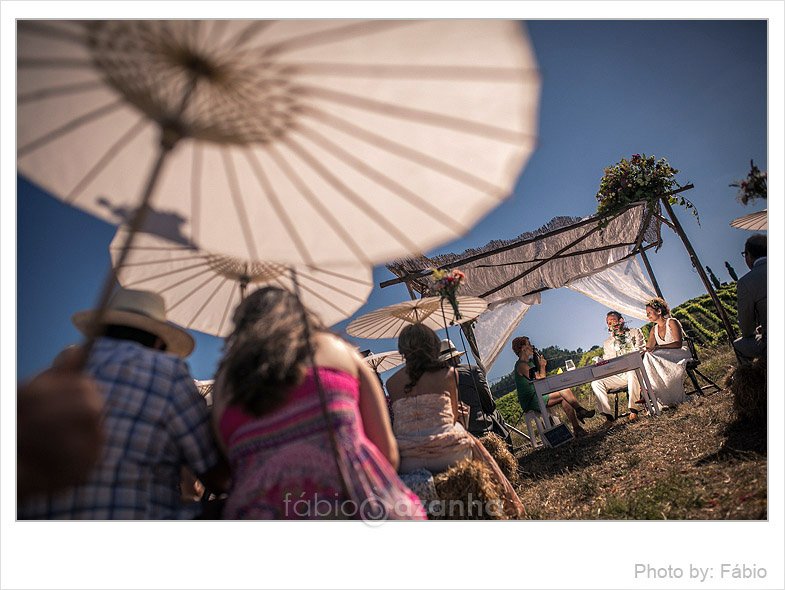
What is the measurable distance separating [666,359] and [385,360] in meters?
4.44

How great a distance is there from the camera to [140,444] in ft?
4.39

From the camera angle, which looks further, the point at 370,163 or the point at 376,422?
the point at 376,422

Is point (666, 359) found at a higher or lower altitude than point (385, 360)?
lower

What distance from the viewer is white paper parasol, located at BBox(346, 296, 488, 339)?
469 centimetres

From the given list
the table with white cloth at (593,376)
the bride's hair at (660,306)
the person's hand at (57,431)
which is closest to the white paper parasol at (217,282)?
the person's hand at (57,431)

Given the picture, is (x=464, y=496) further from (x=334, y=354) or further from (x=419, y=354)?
(x=334, y=354)

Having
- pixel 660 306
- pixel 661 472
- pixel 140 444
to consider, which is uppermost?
pixel 660 306

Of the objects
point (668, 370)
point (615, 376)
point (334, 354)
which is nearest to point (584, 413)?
point (615, 376)

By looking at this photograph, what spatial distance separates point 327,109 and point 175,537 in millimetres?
1733

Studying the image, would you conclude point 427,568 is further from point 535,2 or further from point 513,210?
point 513,210

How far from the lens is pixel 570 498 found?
2861mm

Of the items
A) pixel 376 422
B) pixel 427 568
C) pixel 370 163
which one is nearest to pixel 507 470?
pixel 427 568

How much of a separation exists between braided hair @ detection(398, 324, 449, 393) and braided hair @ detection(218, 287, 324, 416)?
1.44 metres

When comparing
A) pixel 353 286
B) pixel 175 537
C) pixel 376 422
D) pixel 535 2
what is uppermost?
pixel 535 2
